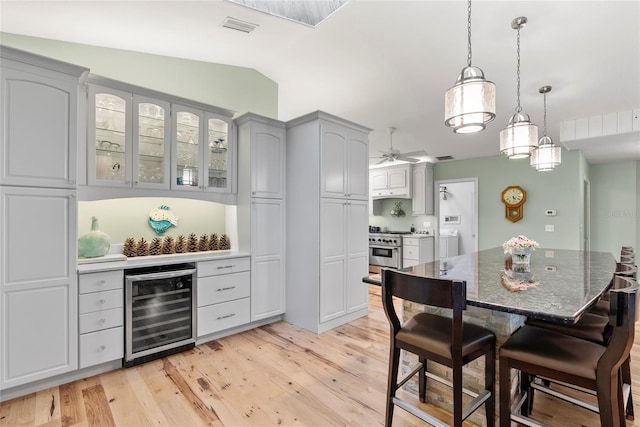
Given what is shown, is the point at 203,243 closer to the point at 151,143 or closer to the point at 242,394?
the point at 151,143

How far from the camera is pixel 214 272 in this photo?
3061 millimetres

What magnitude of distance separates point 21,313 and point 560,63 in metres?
4.92

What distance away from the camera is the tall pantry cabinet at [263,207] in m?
3.38

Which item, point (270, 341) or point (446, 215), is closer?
point (270, 341)

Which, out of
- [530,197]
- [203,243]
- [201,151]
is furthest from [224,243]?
[530,197]

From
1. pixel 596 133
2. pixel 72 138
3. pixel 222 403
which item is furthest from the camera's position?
pixel 596 133

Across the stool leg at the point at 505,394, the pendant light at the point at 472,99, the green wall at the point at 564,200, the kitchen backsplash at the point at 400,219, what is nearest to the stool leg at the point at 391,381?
the stool leg at the point at 505,394

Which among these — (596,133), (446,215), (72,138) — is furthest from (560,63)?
(446,215)

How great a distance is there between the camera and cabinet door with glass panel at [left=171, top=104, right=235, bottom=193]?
310 cm

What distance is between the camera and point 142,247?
3.14 metres

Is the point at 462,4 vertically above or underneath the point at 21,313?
above

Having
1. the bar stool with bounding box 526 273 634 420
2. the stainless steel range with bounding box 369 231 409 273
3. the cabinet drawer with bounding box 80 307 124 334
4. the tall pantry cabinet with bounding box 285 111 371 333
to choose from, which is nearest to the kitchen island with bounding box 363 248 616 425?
the bar stool with bounding box 526 273 634 420

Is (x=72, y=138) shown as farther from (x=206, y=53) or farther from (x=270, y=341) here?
(x=270, y=341)

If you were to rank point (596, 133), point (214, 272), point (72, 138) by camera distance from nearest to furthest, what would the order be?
point (72, 138) < point (214, 272) < point (596, 133)
